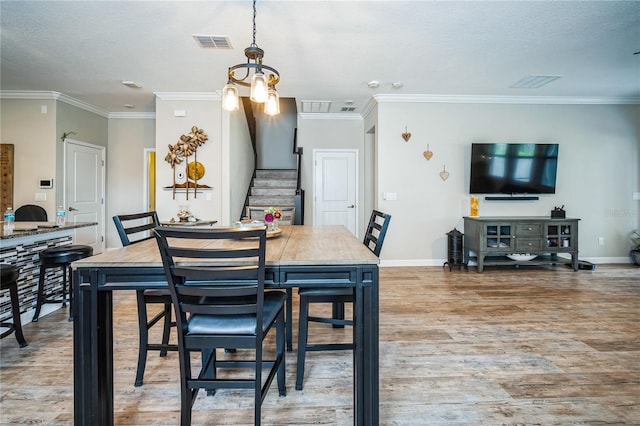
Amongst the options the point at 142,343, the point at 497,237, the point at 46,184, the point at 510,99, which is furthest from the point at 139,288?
the point at 510,99

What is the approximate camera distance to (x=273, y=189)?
6.99 meters

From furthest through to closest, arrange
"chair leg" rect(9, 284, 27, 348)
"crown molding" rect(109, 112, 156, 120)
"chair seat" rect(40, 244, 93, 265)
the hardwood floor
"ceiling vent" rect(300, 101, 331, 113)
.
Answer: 1. "crown molding" rect(109, 112, 156, 120)
2. "ceiling vent" rect(300, 101, 331, 113)
3. "chair seat" rect(40, 244, 93, 265)
4. "chair leg" rect(9, 284, 27, 348)
5. the hardwood floor

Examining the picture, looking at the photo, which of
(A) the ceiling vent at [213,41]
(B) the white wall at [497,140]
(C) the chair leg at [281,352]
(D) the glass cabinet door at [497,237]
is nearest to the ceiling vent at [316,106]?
(B) the white wall at [497,140]

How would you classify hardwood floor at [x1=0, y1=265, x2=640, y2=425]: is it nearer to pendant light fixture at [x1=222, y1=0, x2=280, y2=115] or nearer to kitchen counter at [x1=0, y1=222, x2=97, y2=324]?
kitchen counter at [x1=0, y1=222, x2=97, y2=324]

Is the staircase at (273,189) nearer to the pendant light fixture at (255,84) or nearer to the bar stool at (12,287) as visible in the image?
the pendant light fixture at (255,84)

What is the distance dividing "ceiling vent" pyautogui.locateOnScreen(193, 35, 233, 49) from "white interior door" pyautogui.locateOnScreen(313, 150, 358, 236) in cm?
346

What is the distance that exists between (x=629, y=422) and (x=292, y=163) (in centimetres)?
698

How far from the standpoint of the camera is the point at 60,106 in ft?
17.6

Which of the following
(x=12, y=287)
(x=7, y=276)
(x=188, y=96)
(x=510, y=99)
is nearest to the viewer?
(x=7, y=276)

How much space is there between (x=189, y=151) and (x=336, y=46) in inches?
111

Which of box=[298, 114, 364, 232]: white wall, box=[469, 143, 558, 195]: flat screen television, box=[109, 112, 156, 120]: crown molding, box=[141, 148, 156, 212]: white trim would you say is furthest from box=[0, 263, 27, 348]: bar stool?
box=[469, 143, 558, 195]: flat screen television

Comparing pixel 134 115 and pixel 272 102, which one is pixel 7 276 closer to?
pixel 272 102

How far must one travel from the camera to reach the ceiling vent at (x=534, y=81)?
14.6ft

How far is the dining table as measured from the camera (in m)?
1.46
